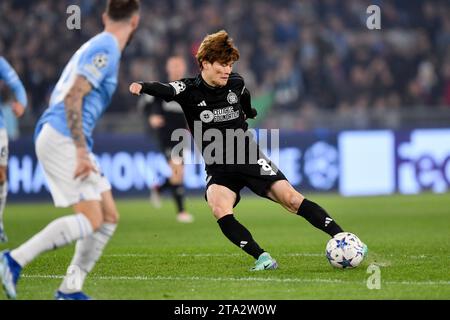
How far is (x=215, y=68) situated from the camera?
871 centimetres

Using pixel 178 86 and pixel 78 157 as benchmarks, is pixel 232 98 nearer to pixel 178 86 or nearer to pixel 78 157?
pixel 178 86

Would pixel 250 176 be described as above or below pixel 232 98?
below

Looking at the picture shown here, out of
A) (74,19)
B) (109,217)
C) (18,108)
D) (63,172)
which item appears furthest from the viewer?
(74,19)

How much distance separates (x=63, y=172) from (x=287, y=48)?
57.3ft

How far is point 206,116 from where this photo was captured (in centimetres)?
898

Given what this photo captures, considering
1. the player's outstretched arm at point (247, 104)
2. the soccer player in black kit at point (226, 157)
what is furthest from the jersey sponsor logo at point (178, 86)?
the player's outstretched arm at point (247, 104)

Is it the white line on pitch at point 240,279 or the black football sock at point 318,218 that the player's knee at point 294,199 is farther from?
the white line on pitch at point 240,279

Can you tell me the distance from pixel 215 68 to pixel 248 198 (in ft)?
40.9

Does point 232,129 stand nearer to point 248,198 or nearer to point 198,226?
point 198,226

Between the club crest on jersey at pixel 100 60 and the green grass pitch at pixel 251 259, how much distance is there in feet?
5.42

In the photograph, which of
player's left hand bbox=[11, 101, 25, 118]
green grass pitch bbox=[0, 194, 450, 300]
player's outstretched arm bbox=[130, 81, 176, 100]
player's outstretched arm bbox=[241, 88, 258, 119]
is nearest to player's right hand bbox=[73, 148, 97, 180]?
green grass pitch bbox=[0, 194, 450, 300]

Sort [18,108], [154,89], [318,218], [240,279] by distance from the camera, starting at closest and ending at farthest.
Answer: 1. [240,279]
2. [154,89]
3. [318,218]
4. [18,108]

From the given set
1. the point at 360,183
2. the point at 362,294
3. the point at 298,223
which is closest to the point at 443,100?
the point at 360,183

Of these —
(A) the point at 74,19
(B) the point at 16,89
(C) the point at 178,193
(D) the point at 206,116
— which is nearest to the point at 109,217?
(D) the point at 206,116
